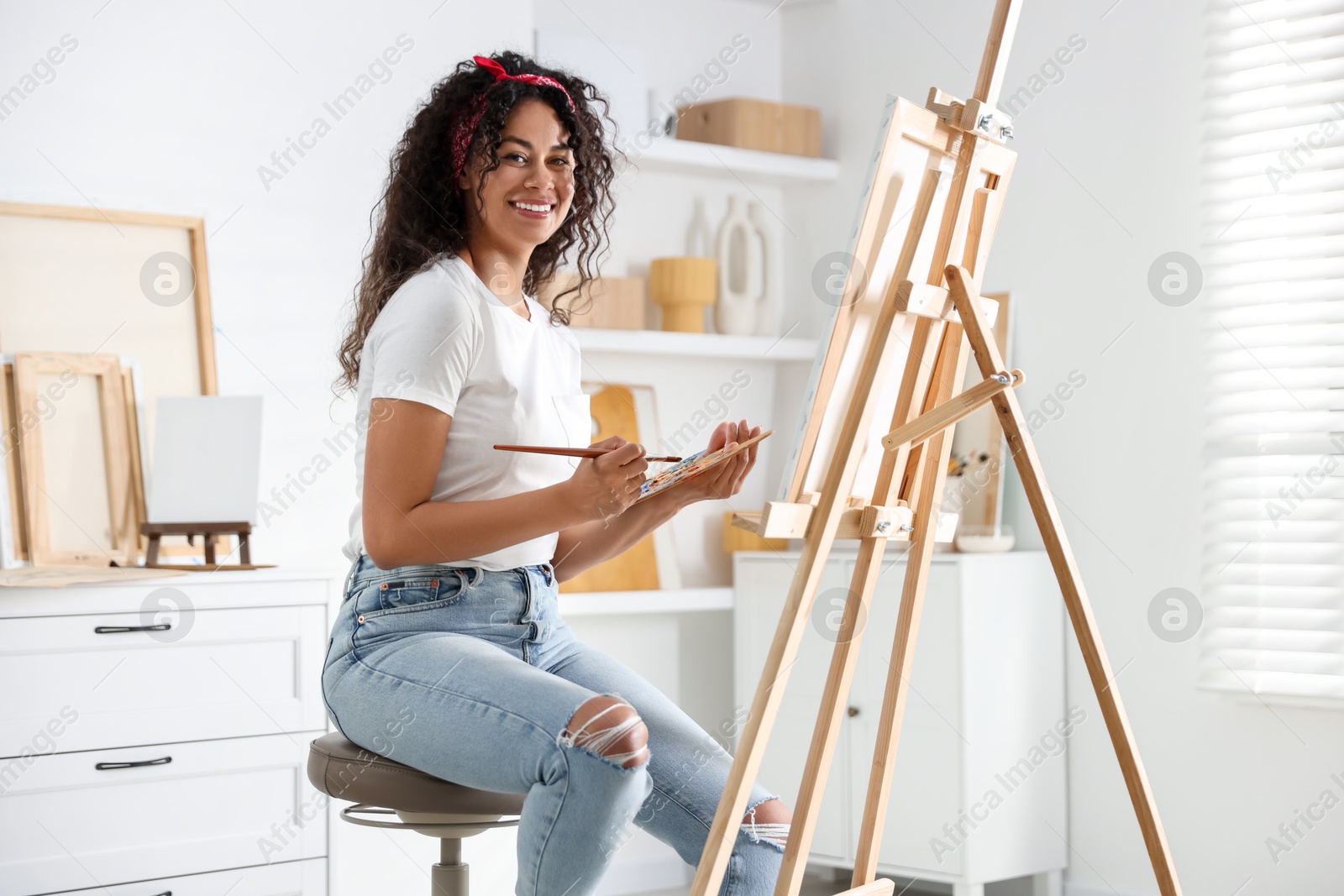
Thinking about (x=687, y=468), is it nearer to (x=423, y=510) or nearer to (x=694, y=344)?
(x=423, y=510)

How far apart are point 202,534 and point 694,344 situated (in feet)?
4.72

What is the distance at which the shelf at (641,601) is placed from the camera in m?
3.17

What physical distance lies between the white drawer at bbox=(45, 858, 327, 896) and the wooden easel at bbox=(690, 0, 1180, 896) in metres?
1.16

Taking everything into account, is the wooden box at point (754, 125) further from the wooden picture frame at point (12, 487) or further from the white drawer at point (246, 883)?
the white drawer at point (246, 883)

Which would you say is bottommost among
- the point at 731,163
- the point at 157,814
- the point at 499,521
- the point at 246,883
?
the point at 246,883

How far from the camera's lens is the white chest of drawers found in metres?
2.19

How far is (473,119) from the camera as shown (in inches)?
68.7

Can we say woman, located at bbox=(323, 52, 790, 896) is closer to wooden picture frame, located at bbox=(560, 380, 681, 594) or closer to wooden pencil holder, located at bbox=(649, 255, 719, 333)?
wooden picture frame, located at bbox=(560, 380, 681, 594)

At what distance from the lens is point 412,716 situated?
1.42 meters

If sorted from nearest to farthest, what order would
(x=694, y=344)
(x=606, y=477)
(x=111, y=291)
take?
(x=606, y=477) → (x=111, y=291) → (x=694, y=344)

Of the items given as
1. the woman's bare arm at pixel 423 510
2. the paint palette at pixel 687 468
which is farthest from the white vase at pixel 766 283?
the woman's bare arm at pixel 423 510

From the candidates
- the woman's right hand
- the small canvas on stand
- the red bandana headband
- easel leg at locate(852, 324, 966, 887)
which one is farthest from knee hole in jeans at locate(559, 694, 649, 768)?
the small canvas on stand

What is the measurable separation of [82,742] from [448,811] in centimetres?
109

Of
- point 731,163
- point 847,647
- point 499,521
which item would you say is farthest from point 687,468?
point 731,163
